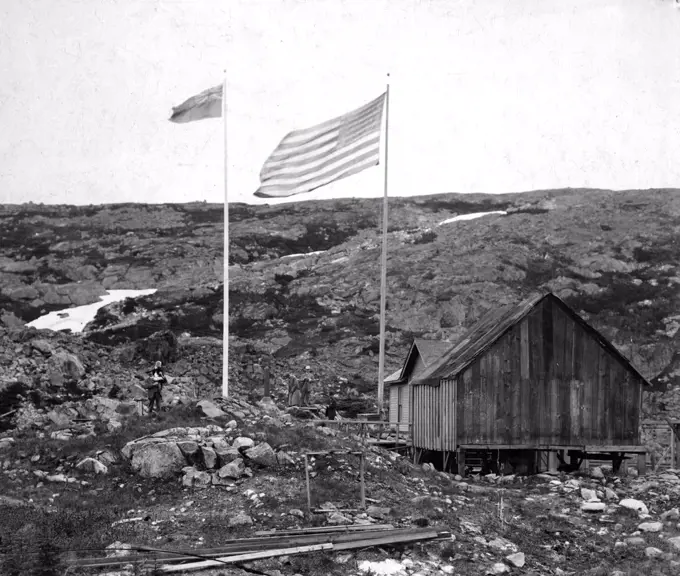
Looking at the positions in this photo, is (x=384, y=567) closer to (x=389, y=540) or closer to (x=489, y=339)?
(x=389, y=540)

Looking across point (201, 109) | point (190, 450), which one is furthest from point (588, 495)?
point (201, 109)

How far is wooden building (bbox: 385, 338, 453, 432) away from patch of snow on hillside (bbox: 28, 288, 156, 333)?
2671cm

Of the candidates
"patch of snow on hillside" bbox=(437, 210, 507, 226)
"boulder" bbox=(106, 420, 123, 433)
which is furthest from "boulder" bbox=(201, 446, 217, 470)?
"patch of snow on hillside" bbox=(437, 210, 507, 226)

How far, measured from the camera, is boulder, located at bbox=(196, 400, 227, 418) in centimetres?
2783

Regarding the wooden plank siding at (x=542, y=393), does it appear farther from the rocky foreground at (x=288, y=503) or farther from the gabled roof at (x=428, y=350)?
the gabled roof at (x=428, y=350)

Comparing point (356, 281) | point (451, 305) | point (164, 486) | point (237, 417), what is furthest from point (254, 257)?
point (164, 486)

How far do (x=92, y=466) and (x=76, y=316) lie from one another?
1835 inches

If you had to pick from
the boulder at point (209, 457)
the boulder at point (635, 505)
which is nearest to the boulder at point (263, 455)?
the boulder at point (209, 457)

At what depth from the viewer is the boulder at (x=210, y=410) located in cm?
2783

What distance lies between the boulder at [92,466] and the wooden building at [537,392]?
12.5 metres

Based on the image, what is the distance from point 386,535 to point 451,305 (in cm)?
4874

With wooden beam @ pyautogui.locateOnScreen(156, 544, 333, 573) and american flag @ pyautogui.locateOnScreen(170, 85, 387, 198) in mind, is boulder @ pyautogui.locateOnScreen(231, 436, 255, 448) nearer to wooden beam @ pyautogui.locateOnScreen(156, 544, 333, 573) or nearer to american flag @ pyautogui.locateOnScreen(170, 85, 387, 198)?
wooden beam @ pyautogui.locateOnScreen(156, 544, 333, 573)

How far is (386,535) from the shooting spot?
699 inches

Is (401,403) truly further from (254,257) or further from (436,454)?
(254,257)
